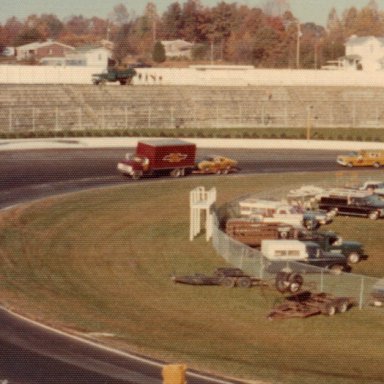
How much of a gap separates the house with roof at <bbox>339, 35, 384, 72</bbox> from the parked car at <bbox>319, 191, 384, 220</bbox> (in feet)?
266

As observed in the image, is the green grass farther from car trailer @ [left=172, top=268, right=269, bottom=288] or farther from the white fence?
the white fence

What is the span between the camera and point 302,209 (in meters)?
50.6

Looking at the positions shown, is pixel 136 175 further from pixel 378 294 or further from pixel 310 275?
pixel 378 294

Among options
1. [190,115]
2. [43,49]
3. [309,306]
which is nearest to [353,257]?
[309,306]

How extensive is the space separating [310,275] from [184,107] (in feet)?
207

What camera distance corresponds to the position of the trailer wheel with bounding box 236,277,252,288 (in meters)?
35.0

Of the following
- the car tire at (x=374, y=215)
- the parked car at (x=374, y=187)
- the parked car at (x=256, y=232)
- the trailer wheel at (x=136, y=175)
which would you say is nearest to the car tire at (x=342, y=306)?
the parked car at (x=256, y=232)

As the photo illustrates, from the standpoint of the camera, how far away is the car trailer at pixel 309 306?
101ft

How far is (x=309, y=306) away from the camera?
3123 centimetres

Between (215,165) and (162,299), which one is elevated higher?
(215,165)

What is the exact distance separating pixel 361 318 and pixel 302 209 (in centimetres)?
1981

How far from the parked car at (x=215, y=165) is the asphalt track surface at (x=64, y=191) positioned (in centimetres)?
167

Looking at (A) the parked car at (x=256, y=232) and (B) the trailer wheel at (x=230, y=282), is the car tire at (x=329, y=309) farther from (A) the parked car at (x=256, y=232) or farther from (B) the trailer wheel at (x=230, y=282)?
(A) the parked car at (x=256, y=232)

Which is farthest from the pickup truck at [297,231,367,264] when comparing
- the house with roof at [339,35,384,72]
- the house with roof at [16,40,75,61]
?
the house with roof at [16,40,75,61]
